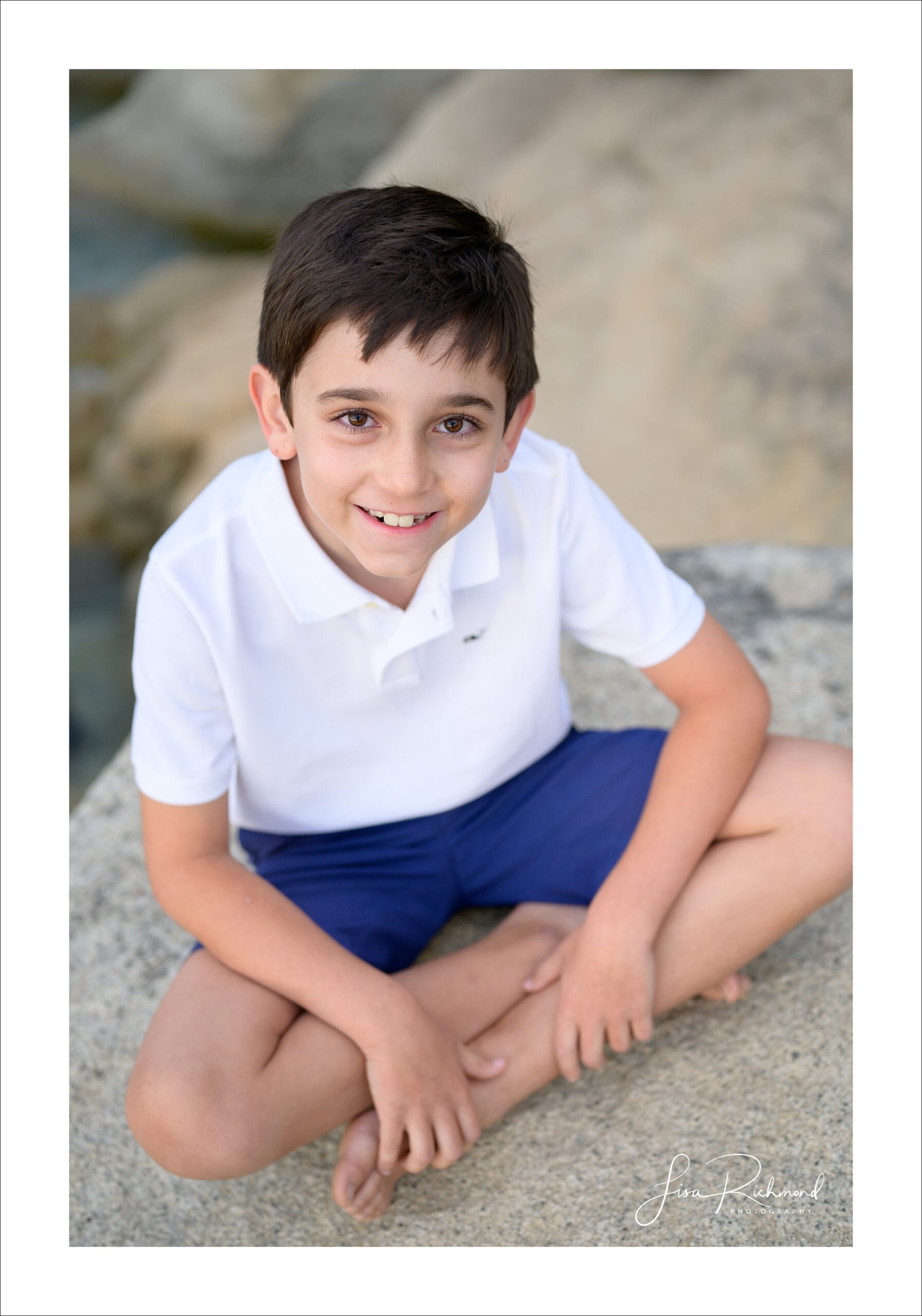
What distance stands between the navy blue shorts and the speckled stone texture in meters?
0.08

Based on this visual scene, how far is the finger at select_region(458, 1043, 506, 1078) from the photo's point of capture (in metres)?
1.01

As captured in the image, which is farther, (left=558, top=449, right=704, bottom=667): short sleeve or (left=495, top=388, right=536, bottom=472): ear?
(left=558, top=449, right=704, bottom=667): short sleeve

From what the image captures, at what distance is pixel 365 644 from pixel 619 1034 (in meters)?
0.39

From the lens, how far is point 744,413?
2.51 metres

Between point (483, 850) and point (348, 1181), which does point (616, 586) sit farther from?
point (348, 1181)

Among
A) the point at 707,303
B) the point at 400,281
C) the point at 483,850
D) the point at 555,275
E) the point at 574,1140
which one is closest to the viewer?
the point at 400,281

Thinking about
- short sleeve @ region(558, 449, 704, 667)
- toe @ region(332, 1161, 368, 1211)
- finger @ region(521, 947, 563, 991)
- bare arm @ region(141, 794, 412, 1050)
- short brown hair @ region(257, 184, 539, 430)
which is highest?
short brown hair @ region(257, 184, 539, 430)

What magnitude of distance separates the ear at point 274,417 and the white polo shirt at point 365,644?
53mm

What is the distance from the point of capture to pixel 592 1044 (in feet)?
3.37

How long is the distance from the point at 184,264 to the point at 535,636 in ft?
8.95

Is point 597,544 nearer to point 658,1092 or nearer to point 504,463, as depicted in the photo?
point 504,463

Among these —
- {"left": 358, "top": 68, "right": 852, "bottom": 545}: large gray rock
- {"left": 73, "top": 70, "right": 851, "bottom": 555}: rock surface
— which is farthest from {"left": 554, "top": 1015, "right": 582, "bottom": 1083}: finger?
{"left": 358, "top": 68, "right": 852, "bottom": 545}: large gray rock

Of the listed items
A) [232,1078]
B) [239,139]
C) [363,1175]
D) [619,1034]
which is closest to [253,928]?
[232,1078]

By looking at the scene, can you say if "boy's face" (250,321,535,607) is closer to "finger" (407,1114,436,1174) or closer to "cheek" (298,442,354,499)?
"cheek" (298,442,354,499)
